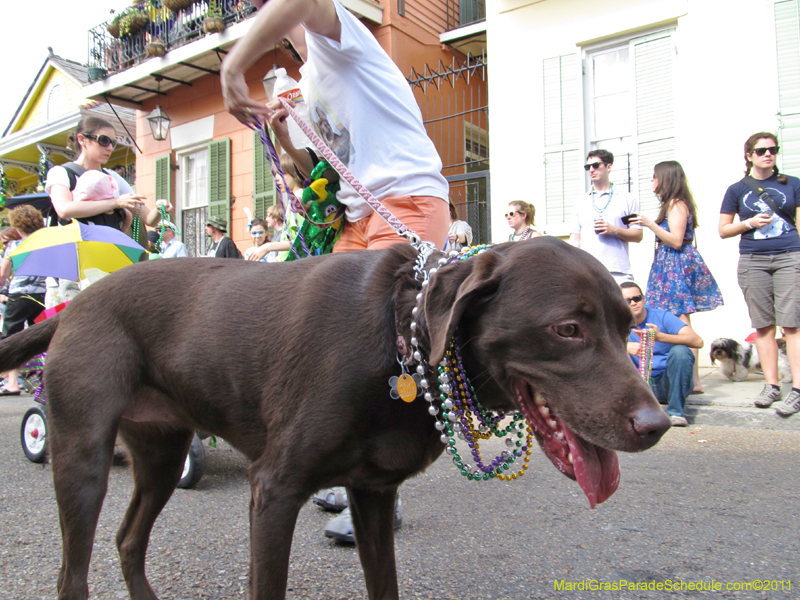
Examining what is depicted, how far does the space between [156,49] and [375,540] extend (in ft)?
38.8

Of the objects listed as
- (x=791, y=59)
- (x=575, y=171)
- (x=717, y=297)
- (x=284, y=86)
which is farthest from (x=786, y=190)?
(x=284, y=86)

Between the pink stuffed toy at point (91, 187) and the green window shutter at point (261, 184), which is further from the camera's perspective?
the green window shutter at point (261, 184)

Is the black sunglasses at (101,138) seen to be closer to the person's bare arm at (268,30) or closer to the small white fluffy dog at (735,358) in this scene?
the person's bare arm at (268,30)

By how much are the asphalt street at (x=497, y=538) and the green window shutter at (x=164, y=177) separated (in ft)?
32.3

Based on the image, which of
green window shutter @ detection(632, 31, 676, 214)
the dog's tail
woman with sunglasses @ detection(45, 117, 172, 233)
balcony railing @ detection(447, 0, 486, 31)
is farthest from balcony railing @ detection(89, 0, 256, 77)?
the dog's tail

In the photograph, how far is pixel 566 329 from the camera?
1437 mm

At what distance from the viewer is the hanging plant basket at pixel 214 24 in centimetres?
1045

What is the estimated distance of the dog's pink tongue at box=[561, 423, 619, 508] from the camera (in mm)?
1453

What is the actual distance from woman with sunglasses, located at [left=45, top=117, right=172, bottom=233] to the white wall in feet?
18.9

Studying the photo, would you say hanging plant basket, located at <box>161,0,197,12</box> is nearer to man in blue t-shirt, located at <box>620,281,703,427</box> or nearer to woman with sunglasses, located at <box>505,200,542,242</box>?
woman with sunglasses, located at <box>505,200,542,242</box>

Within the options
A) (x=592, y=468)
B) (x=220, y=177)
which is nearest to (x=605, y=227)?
(x=592, y=468)

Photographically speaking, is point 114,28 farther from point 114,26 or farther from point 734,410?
point 734,410

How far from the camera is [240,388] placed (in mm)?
1690

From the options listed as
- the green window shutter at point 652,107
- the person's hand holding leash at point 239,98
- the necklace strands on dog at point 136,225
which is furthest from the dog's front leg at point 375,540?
the green window shutter at point 652,107
